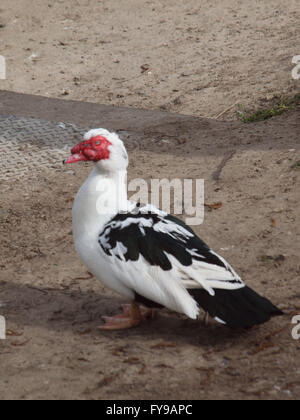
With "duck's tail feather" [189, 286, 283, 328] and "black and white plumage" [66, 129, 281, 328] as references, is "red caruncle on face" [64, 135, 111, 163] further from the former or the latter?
"duck's tail feather" [189, 286, 283, 328]

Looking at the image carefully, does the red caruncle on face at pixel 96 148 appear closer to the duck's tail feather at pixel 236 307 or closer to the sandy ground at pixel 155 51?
the duck's tail feather at pixel 236 307

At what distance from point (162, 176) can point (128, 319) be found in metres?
2.19

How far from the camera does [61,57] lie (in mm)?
8641

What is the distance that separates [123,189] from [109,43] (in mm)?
5590

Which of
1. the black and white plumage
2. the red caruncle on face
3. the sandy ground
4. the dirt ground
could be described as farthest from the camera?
the sandy ground

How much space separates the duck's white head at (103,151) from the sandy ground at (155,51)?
3453 mm

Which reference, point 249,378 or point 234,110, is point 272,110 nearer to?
point 234,110

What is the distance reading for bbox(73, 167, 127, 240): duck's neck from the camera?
12.2 feet

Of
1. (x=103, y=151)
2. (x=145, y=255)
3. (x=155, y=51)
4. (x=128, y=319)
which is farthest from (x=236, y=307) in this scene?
(x=155, y=51)

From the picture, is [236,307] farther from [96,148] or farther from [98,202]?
[96,148]

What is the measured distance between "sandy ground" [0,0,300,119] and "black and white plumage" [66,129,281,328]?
350 cm

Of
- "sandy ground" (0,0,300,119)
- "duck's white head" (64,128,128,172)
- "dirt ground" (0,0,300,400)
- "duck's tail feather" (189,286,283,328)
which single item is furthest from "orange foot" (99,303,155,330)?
"sandy ground" (0,0,300,119)

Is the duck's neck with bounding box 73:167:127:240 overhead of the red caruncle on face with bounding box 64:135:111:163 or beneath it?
beneath
